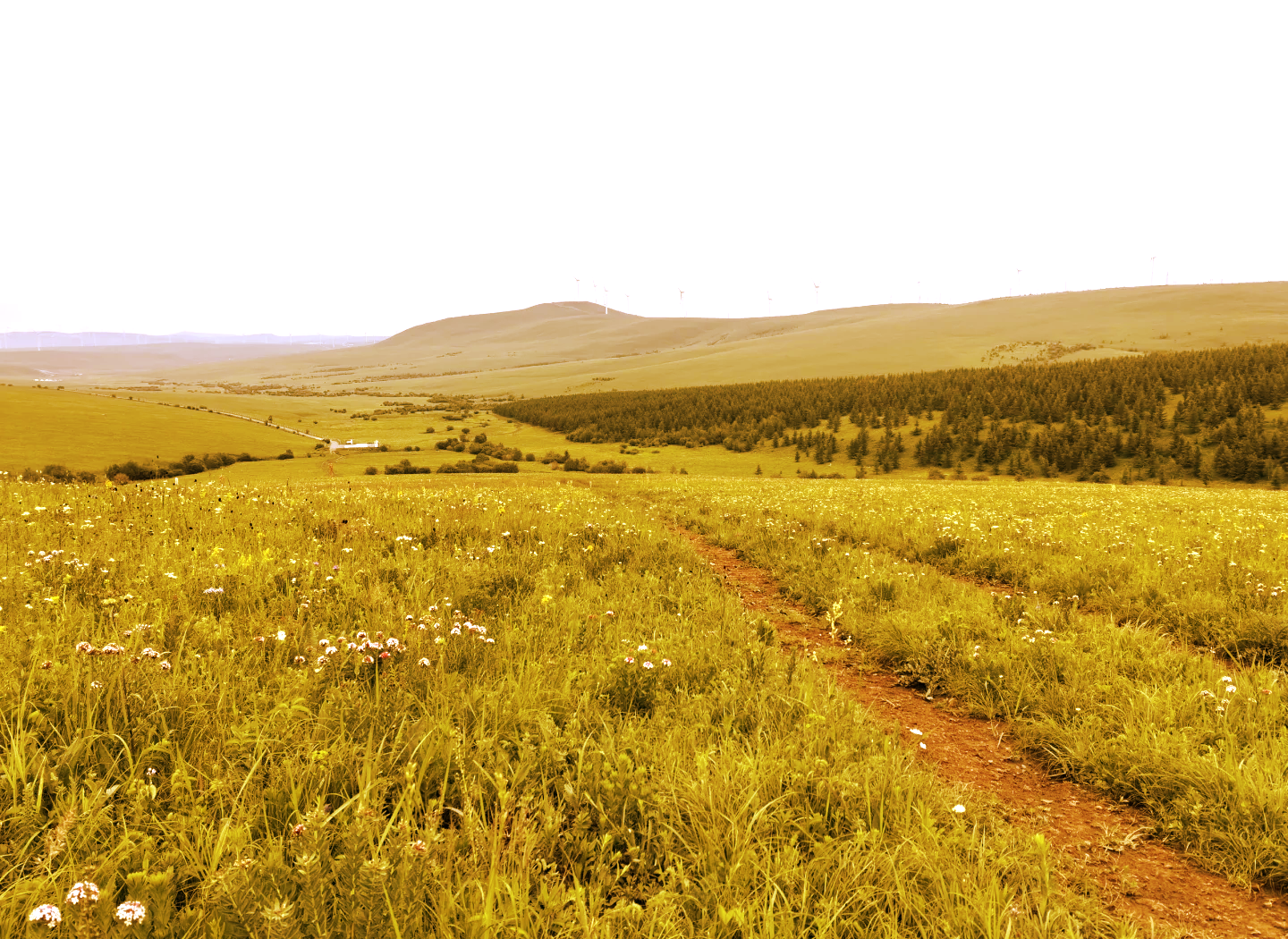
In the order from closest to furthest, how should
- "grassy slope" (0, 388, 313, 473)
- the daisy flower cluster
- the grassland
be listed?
1. the daisy flower cluster
2. the grassland
3. "grassy slope" (0, 388, 313, 473)

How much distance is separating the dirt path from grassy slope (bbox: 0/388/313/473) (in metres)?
61.9

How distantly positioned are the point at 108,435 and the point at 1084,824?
91.1 meters

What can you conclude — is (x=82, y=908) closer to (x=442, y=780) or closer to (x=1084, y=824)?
(x=442, y=780)

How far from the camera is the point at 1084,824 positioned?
4086mm

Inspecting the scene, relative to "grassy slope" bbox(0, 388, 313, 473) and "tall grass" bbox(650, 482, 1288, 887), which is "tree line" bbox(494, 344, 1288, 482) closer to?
"tall grass" bbox(650, 482, 1288, 887)

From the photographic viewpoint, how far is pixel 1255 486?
40.7 m

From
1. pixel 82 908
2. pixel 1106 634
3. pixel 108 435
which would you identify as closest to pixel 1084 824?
pixel 1106 634

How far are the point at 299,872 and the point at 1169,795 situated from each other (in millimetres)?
5566

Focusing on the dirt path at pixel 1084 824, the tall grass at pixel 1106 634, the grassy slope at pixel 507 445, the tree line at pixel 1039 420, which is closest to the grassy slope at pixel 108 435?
the grassy slope at pixel 507 445

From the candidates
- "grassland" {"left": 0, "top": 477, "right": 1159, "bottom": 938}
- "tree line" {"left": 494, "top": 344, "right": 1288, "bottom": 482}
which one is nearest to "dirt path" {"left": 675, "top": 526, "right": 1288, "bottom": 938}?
"grassland" {"left": 0, "top": 477, "right": 1159, "bottom": 938}

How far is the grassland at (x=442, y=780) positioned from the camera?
2.48m

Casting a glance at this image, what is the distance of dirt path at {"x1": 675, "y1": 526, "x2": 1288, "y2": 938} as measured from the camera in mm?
3287

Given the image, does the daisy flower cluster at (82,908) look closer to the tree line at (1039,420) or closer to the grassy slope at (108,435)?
the tree line at (1039,420)

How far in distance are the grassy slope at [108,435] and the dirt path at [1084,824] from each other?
6190 cm
